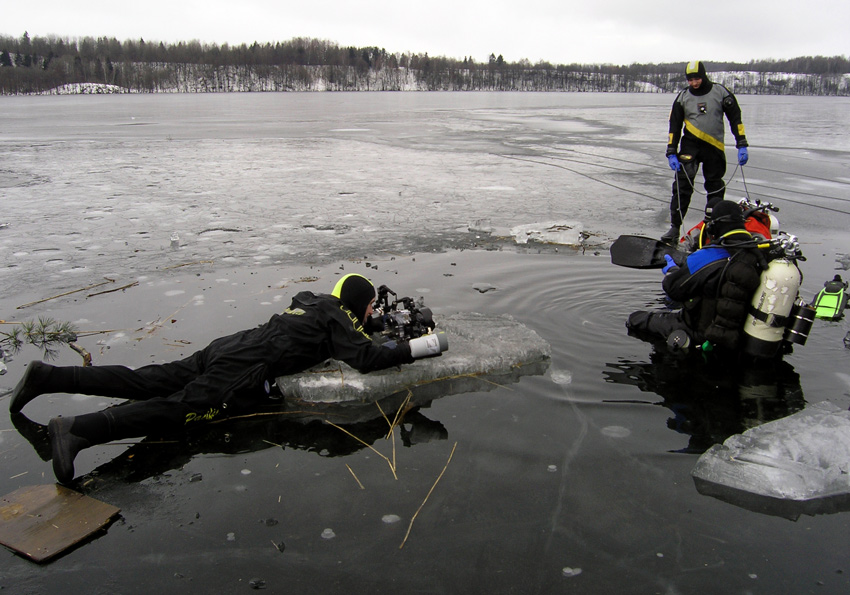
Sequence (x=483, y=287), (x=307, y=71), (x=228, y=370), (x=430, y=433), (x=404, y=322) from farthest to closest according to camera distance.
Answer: (x=307, y=71) → (x=483, y=287) → (x=404, y=322) → (x=228, y=370) → (x=430, y=433)

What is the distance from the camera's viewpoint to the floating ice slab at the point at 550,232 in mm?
7531

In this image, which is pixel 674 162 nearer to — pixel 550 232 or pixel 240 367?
pixel 550 232

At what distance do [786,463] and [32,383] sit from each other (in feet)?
13.7

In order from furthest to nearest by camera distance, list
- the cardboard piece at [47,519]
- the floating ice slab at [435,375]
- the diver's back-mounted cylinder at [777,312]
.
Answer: the diver's back-mounted cylinder at [777,312] → the floating ice slab at [435,375] → the cardboard piece at [47,519]

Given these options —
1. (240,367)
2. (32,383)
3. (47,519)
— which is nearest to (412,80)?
(240,367)

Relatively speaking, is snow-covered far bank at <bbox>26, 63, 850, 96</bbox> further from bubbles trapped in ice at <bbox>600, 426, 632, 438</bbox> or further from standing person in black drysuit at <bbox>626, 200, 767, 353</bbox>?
bubbles trapped in ice at <bbox>600, 426, 632, 438</bbox>

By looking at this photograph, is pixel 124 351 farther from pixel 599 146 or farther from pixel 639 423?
pixel 599 146

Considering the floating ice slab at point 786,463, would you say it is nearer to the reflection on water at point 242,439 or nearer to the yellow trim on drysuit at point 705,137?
the reflection on water at point 242,439

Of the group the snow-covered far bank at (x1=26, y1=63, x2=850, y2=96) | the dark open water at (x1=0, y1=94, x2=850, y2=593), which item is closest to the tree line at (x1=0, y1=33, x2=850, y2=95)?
the snow-covered far bank at (x1=26, y1=63, x2=850, y2=96)

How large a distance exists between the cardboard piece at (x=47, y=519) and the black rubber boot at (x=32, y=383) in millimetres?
731

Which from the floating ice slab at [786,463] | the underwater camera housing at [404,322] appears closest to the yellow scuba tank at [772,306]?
the floating ice slab at [786,463]

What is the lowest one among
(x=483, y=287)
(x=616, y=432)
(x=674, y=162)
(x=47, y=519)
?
(x=47, y=519)

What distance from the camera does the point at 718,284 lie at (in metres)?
4.31

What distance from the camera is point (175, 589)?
231 centimetres
